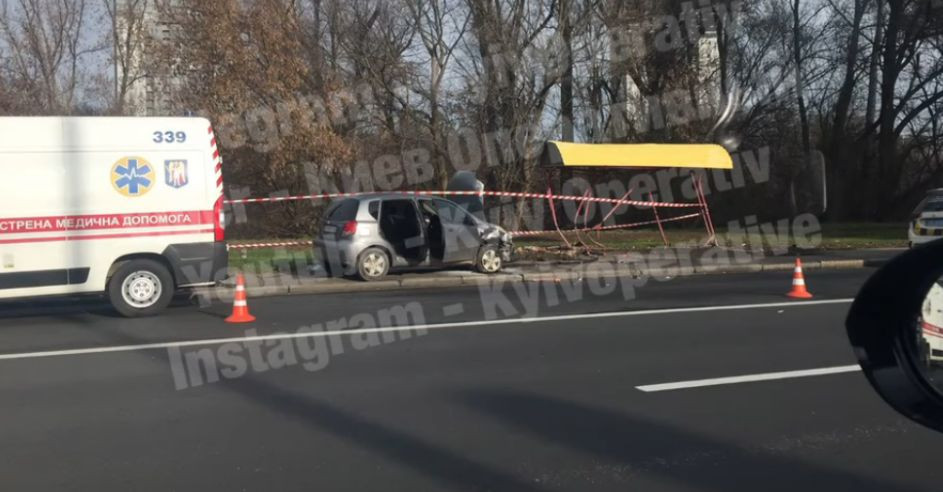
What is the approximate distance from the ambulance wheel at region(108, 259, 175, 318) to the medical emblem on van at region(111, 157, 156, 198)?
911 millimetres

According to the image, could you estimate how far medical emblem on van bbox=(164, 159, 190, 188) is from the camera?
11.1m

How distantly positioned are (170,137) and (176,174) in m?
0.47

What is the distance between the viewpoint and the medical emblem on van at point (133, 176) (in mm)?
10891

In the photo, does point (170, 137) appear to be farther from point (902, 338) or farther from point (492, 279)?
point (902, 338)

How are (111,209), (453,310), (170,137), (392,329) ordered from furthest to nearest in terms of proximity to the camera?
(453,310) → (170,137) → (111,209) → (392,329)

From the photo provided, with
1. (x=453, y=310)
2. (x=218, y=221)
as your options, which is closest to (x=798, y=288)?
(x=453, y=310)

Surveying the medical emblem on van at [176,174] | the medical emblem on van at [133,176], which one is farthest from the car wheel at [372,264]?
the medical emblem on van at [133,176]

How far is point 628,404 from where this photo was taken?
22.1 ft

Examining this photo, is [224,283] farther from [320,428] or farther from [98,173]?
Result: [320,428]

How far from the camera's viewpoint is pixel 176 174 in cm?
1114

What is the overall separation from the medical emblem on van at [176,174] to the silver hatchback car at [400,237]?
A: 3.90 metres

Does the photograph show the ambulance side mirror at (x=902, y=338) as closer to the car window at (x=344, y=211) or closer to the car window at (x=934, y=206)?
the car window at (x=344, y=211)

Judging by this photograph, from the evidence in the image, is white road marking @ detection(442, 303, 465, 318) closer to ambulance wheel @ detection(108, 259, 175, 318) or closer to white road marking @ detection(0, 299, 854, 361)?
white road marking @ detection(0, 299, 854, 361)

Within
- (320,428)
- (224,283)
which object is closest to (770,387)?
(320,428)
